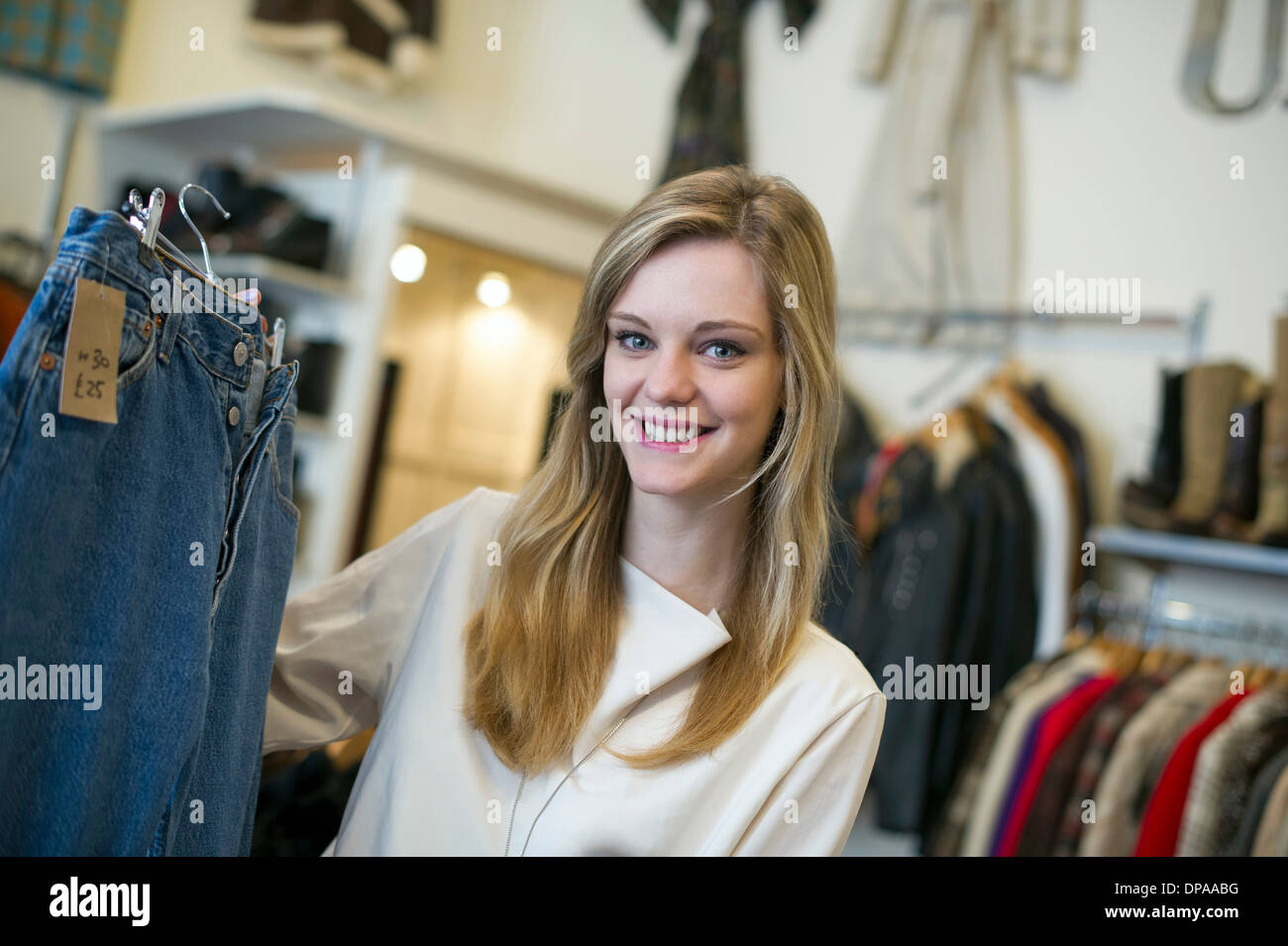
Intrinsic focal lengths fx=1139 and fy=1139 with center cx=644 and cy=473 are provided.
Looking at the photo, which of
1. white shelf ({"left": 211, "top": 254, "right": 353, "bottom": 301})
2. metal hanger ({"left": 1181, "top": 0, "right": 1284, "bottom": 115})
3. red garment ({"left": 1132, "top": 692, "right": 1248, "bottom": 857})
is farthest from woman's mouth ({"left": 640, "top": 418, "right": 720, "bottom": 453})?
metal hanger ({"left": 1181, "top": 0, "right": 1284, "bottom": 115})

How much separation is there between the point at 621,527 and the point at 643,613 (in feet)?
0.43

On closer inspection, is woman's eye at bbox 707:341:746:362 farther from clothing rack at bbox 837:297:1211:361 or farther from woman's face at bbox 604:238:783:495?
clothing rack at bbox 837:297:1211:361

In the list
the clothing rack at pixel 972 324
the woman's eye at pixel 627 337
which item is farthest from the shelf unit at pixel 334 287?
the woman's eye at pixel 627 337

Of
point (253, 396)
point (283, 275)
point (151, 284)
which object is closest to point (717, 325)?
point (253, 396)

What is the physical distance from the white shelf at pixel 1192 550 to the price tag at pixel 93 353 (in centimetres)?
222

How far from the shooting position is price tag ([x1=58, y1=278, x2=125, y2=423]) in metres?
0.82

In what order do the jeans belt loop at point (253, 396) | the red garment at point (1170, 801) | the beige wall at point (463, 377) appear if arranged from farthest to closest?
the beige wall at point (463, 377)
the red garment at point (1170, 801)
the jeans belt loop at point (253, 396)

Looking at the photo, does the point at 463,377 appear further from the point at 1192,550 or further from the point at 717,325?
the point at 717,325

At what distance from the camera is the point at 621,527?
1.44 meters

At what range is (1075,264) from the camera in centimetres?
320

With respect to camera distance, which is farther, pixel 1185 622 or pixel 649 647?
pixel 1185 622

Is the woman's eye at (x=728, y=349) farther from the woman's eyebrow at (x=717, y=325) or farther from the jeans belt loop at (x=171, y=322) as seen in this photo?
the jeans belt loop at (x=171, y=322)

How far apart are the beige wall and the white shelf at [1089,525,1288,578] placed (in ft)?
6.14

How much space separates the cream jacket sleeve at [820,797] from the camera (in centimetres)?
121
